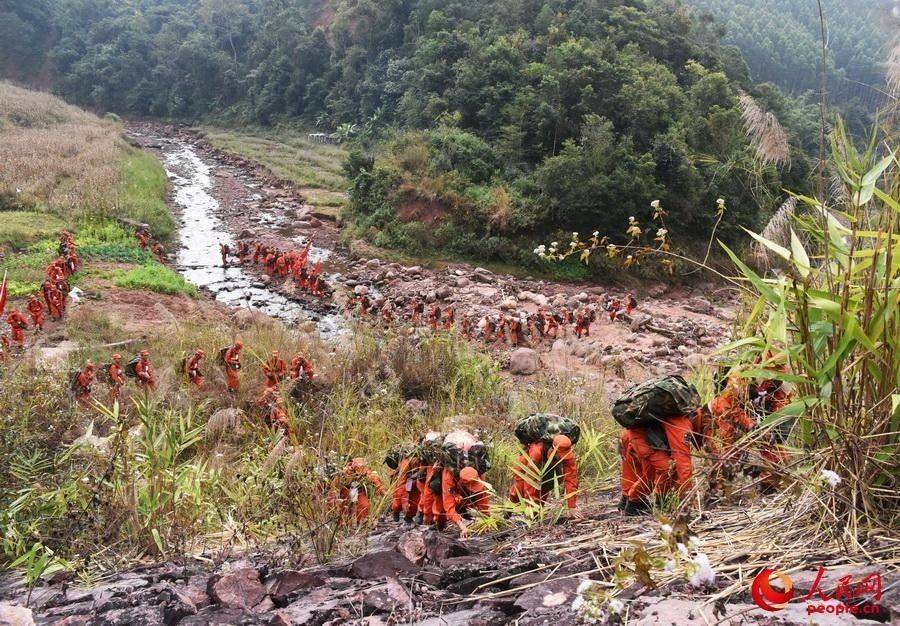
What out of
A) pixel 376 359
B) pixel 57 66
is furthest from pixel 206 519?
pixel 57 66

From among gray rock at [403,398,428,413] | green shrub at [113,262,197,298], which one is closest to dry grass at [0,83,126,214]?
green shrub at [113,262,197,298]

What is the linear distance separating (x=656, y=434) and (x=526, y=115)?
18805 millimetres

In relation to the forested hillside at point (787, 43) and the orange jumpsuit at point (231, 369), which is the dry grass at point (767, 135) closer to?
the orange jumpsuit at point (231, 369)

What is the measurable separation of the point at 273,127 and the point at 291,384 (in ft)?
120

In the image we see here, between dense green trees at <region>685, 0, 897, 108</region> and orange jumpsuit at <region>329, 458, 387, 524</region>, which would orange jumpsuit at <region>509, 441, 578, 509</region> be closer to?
orange jumpsuit at <region>329, 458, 387, 524</region>

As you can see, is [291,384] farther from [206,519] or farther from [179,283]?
[179,283]

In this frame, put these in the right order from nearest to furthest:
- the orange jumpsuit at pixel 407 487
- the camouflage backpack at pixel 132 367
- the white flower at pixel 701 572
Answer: the white flower at pixel 701 572, the orange jumpsuit at pixel 407 487, the camouflage backpack at pixel 132 367

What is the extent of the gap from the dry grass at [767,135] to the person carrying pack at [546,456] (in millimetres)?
1855

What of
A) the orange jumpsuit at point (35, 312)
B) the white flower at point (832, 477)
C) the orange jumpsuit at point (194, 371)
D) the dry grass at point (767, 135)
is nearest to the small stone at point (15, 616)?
the white flower at point (832, 477)

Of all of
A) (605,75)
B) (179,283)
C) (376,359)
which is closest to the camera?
(376,359)

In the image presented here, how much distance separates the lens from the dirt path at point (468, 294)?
11.8 m

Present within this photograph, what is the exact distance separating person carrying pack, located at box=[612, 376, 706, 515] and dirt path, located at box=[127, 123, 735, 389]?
4.98 metres

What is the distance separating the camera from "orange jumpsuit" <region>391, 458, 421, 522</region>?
4.36 m

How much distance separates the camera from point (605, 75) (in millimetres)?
19953
